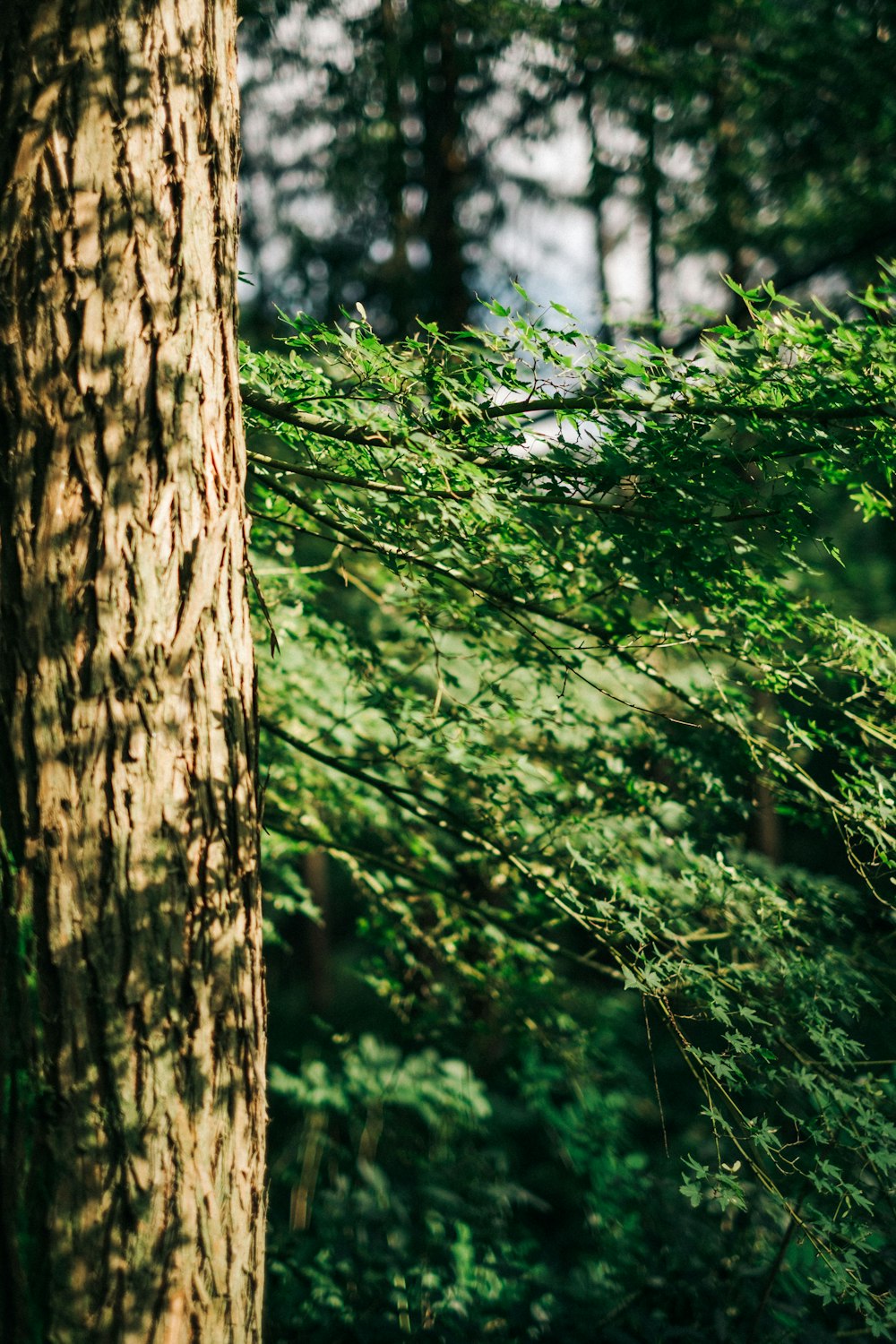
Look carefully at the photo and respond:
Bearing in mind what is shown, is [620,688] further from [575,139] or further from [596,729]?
[575,139]

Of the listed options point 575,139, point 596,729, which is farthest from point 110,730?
point 575,139

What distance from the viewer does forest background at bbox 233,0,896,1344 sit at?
6.87ft

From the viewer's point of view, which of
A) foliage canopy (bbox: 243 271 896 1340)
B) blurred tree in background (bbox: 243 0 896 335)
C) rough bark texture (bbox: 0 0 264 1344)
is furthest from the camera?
blurred tree in background (bbox: 243 0 896 335)

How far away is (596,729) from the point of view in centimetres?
316

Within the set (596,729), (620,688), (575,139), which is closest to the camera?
(596,729)

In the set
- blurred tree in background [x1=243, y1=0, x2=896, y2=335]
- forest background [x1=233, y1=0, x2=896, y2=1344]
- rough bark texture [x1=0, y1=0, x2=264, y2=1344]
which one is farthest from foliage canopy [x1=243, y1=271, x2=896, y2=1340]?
blurred tree in background [x1=243, y1=0, x2=896, y2=335]

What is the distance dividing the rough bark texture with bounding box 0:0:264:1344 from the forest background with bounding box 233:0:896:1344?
51 centimetres

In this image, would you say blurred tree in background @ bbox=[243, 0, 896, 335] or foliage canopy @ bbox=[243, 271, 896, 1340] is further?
blurred tree in background @ bbox=[243, 0, 896, 335]

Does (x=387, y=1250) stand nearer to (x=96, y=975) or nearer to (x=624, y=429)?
(x=96, y=975)

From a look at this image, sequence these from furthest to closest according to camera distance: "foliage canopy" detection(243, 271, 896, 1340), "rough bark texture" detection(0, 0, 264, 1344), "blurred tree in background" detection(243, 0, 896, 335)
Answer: "blurred tree in background" detection(243, 0, 896, 335), "foliage canopy" detection(243, 271, 896, 1340), "rough bark texture" detection(0, 0, 264, 1344)

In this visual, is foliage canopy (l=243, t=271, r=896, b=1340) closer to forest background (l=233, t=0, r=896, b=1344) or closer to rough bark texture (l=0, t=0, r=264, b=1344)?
forest background (l=233, t=0, r=896, b=1344)

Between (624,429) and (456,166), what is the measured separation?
6.48 metres

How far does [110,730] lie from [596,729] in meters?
1.96

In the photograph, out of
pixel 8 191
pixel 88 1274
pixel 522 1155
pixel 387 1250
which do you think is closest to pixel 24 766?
pixel 88 1274
